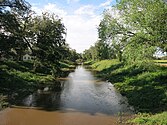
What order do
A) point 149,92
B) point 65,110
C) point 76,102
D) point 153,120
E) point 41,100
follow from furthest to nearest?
point 149,92 → point 41,100 → point 76,102 → point 65,110 → point 153,120

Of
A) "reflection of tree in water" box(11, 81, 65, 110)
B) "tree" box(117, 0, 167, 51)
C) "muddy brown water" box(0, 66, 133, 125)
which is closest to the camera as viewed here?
"muddy brown water" box(0, 66, 133, 125)

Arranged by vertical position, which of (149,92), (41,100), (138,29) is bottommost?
(41,100)

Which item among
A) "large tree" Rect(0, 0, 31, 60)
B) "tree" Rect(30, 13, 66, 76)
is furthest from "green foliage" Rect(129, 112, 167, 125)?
"tree" Rect(30, 13, 66, 76)

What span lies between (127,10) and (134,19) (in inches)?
72.0

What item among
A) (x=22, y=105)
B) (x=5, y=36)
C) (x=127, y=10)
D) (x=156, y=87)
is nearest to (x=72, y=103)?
(x=22, y=105)

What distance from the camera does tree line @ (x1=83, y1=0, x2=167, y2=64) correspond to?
21062 mm

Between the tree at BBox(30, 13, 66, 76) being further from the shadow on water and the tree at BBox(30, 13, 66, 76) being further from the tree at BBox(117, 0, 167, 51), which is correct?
the tree at BBox(117, 0, 167, 51)

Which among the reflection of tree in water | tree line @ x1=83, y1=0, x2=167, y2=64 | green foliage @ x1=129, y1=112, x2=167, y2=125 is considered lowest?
green foliage @ x1=129, y1=112, x2=167, y2=125

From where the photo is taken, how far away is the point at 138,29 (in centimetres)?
2319

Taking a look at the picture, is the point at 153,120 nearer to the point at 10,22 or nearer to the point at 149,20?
the point at 149,20

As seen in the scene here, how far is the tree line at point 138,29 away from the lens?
2106 cm

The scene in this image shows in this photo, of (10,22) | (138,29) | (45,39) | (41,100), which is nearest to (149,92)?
(138,29)

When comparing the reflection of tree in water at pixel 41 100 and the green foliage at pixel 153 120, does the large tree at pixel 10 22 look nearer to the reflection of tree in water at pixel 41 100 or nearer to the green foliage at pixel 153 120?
the reflection of tree in water at pixel 41 100

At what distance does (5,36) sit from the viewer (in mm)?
30281
